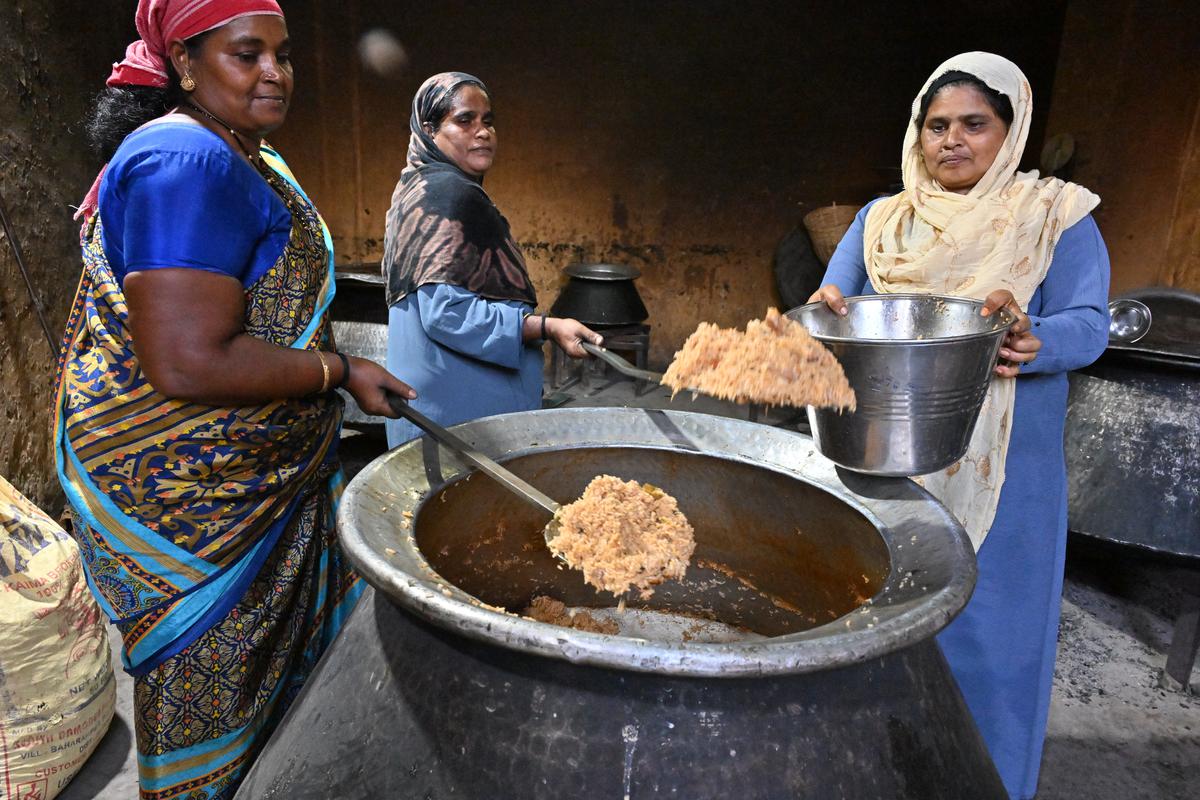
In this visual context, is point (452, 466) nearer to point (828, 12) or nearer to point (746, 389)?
point (746, 389)

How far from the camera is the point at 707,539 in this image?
5.58 ft

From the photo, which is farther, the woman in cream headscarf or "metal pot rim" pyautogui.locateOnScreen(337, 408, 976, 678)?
the woman in cream headscarf

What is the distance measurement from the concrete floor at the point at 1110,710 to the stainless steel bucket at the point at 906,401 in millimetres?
1696

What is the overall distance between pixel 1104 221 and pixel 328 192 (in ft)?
19.7

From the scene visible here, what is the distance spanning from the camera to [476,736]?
959 mm

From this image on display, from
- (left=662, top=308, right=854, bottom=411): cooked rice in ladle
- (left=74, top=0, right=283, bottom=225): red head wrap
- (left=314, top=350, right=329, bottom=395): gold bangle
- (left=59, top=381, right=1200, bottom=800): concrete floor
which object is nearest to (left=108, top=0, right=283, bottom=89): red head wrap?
(left=74, top=0, right=283, bottom=225): red head wrap

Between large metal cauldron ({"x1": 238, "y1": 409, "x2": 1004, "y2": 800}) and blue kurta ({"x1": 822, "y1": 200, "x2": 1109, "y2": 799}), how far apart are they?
831mm

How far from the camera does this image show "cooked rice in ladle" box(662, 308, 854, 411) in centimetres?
134

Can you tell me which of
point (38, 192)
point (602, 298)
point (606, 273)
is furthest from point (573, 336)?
point (606, 273)

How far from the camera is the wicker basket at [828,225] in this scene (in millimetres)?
5820

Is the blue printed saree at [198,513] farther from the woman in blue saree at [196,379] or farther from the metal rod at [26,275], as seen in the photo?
the metal rod at [26,275]

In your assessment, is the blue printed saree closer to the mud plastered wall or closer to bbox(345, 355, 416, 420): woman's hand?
bbox(345, 355, 416, 420): woman's hand

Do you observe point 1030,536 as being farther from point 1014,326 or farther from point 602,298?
point 602,298

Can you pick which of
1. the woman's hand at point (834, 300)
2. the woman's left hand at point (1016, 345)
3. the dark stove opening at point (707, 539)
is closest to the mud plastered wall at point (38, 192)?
the dark stove opening at point (707, 539)
